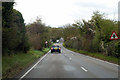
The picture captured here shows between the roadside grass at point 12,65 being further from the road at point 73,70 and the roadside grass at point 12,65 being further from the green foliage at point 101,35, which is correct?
the green foliage at point 101,35

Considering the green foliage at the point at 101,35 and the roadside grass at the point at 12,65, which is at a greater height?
the green foliage at the point at 101,35

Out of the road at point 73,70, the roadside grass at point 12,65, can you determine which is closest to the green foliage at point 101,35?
the road at point 73,70

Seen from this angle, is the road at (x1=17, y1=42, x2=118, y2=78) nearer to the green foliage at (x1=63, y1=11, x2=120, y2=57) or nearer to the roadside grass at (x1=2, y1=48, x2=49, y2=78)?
the roadside grass at (x1=2, y1=48, x2=49, y2=78)

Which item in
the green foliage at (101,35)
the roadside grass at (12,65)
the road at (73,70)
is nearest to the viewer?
the road at (73,70)

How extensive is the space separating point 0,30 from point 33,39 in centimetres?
2108

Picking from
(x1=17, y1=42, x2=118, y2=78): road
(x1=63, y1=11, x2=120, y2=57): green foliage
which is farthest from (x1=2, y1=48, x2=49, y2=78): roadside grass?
(x1=63, y1=11, x2=120, y2=57): green foliage

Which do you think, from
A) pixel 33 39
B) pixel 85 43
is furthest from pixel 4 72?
pixel 85 43

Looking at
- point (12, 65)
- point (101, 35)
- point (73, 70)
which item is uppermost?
point (101, 35)

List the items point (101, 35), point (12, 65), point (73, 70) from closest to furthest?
point (73, 70) → point (12, 65) → point (101, 35)

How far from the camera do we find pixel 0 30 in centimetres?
1071

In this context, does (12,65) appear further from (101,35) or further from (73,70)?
(101,35)

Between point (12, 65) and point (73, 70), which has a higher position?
point (12, 65)

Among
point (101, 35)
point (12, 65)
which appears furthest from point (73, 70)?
point (101, 35)

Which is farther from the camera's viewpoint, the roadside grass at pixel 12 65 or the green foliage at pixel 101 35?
the green foliage at pixel 101 35
